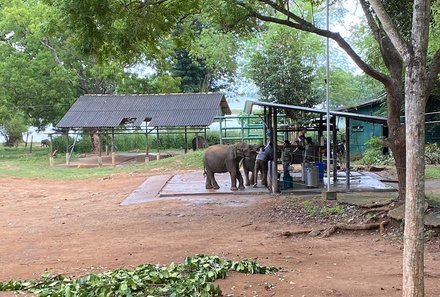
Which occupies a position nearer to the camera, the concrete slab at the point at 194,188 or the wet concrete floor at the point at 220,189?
the wet concrete floor at the point at 220,189

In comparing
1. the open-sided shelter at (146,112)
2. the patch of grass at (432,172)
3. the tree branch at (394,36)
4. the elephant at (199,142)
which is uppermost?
the open-sided shelter at (146,112)

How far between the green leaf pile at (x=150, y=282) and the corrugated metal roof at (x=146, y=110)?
22419 mm

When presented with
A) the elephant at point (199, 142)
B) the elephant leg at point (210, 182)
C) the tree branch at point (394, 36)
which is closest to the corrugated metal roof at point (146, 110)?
the elephant at point (199, 142)

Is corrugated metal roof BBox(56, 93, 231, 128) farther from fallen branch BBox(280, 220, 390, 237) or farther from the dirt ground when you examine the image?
fallen branch BBox(280, 220, 390, 237)

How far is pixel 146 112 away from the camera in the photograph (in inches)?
1204

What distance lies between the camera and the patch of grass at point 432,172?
18.3 metres

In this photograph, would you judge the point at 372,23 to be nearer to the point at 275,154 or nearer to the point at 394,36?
the point at 275,154

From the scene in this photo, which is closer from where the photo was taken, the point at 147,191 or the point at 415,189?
the point at 415,189

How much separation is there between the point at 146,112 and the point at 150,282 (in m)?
25.1

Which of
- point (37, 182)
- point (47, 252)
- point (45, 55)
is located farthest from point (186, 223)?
point (45, 55)

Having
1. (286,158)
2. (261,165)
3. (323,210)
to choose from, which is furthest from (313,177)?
(323,210)

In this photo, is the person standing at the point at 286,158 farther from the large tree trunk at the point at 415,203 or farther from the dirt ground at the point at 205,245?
the large tree trunk at the point at 415,203

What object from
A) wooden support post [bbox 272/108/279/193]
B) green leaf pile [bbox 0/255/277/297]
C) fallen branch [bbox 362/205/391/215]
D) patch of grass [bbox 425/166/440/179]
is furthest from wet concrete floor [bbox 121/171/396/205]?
green leaf pile [bbox 0/255/277/297]

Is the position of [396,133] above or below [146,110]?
below
